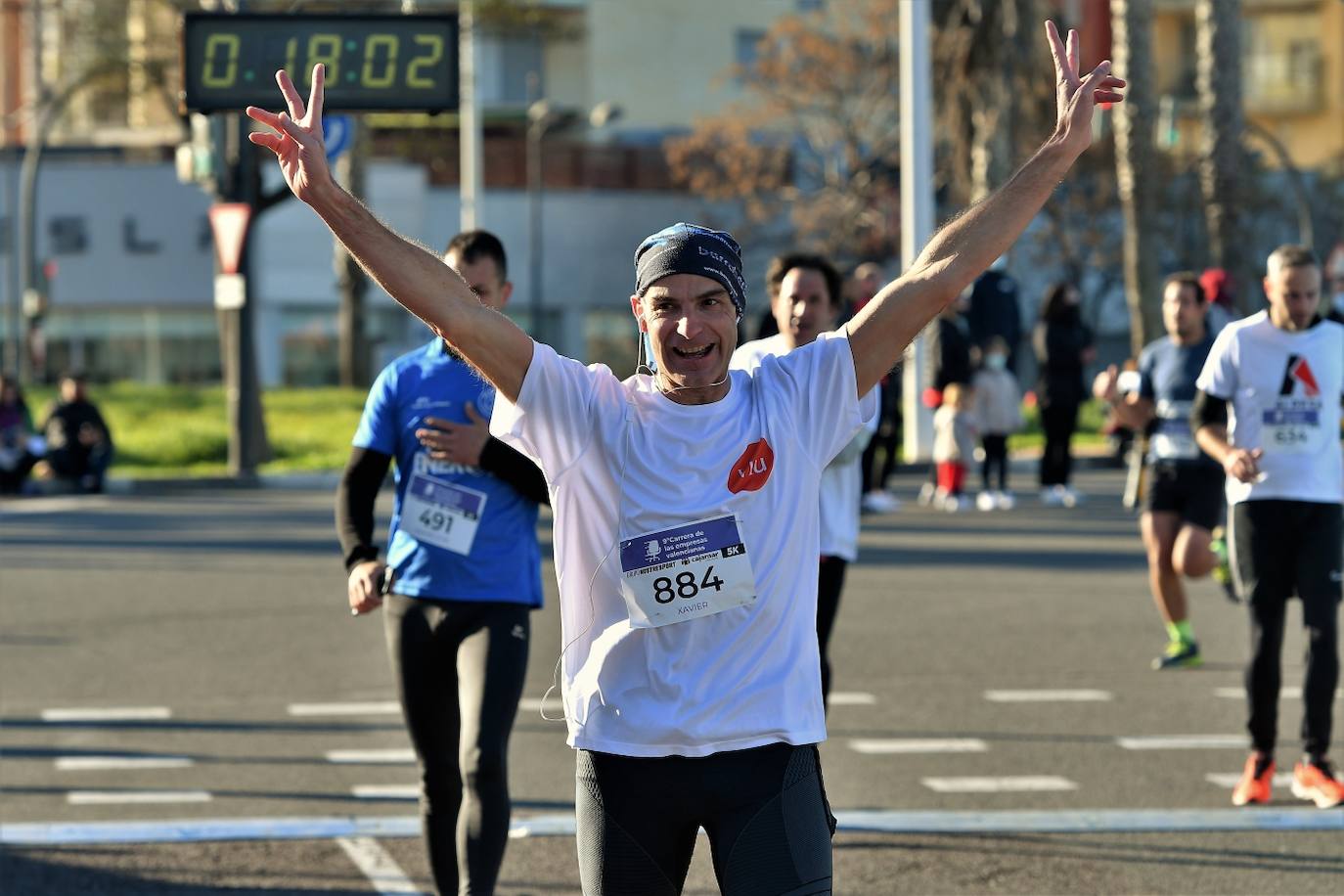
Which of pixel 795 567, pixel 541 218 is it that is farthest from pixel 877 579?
pixel 541 218

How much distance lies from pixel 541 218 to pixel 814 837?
5146 centimetres

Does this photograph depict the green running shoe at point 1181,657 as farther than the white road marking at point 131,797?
Yes

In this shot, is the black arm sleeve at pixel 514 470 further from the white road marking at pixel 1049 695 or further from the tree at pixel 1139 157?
the tree at pixel 1139 157

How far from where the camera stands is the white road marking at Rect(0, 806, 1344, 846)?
772 cm

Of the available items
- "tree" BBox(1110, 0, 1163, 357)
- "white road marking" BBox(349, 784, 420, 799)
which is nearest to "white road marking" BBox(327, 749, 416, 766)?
"white road marking" BBox(349, 784, 420, 799)

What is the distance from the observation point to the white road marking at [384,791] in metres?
8.46

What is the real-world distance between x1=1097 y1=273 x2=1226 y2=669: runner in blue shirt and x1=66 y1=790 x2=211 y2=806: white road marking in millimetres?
5054

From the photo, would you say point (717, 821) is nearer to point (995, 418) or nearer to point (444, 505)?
point (444, 505)

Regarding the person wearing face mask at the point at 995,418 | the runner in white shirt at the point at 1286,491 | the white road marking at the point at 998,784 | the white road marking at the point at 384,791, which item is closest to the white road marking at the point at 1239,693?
the runner in white shirt at the point at 1286,491

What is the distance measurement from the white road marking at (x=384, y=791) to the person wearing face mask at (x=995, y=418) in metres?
13.2

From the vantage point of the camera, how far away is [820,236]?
2004 inches

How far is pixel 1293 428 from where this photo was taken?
841cm

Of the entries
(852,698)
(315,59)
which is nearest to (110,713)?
(852,698)

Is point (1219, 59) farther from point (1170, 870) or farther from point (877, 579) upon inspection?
point (1170, 870)
